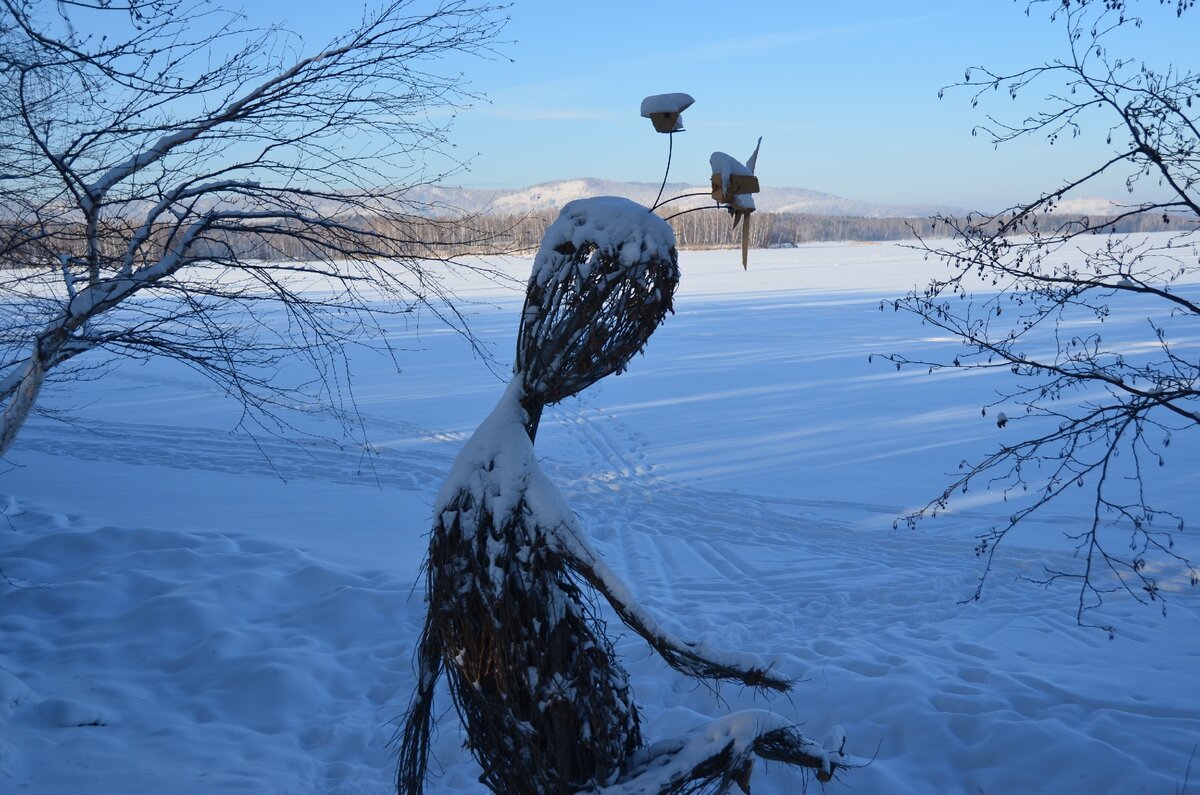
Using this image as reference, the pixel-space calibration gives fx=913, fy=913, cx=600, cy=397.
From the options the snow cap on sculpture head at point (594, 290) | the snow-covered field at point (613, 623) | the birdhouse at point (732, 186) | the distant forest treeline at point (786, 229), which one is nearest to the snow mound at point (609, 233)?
the snow cap on sculpture head at point (594, 290)

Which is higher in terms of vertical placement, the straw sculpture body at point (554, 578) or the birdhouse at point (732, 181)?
the birdhouse at point (732, 181)

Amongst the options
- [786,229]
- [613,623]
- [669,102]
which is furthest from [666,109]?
[786,229]

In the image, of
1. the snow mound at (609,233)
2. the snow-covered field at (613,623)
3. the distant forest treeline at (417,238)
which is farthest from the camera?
the snow-covered field at (613,623)

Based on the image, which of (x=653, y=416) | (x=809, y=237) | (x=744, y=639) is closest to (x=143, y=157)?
(x=744, y=639)

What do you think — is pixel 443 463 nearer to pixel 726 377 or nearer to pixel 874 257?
pixel 726 377

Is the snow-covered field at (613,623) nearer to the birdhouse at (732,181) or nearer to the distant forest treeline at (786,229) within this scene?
the birdhouse at (732,181)

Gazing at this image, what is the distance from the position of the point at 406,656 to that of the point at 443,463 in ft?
15.7

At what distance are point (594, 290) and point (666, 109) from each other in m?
0.52

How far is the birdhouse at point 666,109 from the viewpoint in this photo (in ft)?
7.63

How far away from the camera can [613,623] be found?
20.9ft

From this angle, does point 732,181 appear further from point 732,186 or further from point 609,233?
point 609,233

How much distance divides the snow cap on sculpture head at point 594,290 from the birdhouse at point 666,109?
0.24 m

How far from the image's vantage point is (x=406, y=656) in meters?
5.96

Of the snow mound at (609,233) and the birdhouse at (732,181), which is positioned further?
the birdhouse at (732,181)
